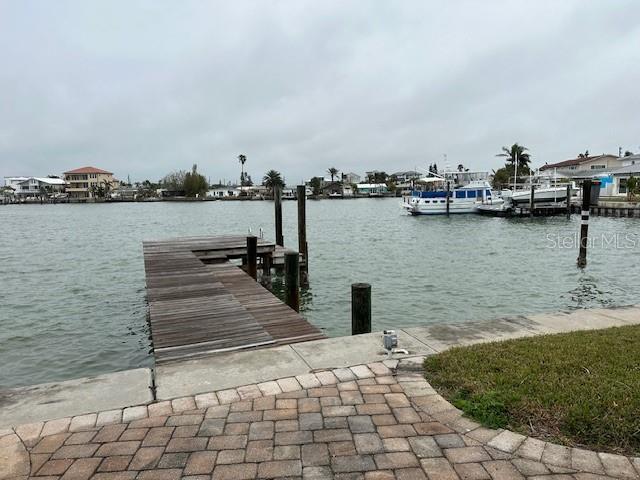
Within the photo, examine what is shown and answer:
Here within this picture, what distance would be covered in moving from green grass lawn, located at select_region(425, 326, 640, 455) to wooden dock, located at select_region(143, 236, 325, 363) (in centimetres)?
268

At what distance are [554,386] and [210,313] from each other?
5.74 metres

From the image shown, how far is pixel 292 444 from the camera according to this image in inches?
145

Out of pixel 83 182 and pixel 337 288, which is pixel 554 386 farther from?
pixel 83 182

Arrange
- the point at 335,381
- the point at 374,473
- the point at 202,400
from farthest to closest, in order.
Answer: the point at 335,381
the point at 202,400
the point at 374,473

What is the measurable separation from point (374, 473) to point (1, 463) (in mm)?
2826

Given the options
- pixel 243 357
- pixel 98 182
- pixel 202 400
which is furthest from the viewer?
pixel 98 182

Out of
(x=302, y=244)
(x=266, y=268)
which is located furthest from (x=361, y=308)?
(x=302, y=244)

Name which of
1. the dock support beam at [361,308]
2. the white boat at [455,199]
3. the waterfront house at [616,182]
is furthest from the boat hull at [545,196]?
the dock support beam at [361,308]

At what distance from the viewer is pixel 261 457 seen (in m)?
3.50

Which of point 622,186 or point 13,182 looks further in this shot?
point 13,182

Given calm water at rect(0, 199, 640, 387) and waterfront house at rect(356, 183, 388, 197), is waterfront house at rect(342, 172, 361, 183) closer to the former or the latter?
waterfront house at rect(356, 183, 388, 197)

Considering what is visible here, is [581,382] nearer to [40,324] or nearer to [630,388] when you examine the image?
[630,388]

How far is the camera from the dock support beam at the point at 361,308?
7.80 meters

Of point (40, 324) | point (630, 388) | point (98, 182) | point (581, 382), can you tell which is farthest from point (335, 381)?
point (98, 182)
